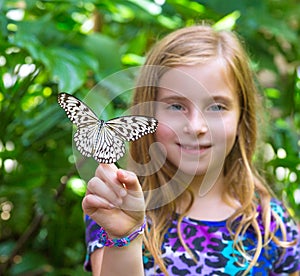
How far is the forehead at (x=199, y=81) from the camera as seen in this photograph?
95 cm

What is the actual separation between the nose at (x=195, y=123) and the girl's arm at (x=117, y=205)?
0.18 meters

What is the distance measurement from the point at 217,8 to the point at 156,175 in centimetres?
59

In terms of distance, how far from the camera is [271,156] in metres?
1.54

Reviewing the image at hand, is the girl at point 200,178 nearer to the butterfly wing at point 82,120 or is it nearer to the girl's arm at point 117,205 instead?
the girl's arm at point 117,205

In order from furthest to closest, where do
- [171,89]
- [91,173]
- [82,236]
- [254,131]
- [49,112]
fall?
[82,236], [49,112], [254,131], [171,89], [91,173]

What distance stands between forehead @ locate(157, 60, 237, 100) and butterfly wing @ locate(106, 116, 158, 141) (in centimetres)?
23

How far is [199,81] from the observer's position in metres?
1.04

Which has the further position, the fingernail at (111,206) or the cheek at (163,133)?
the cheek at (163,133)

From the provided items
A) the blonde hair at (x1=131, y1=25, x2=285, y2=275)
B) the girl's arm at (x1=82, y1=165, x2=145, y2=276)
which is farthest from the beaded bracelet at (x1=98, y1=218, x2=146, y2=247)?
the blonde hair at (x1=131, y1=25, x2=285, y2=275)

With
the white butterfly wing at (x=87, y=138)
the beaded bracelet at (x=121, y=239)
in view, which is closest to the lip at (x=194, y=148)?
the beaded bracelet at (x=121, y=239)

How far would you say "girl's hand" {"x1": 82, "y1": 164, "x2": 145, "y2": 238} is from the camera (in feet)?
2.52

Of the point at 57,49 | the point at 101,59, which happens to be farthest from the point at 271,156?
the point at 57,49

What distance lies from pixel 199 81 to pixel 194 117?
0.10 m

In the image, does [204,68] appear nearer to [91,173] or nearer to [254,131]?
[254,131]
